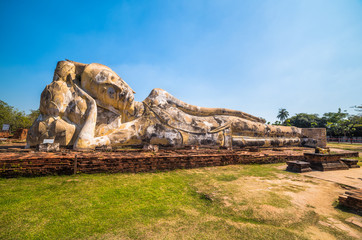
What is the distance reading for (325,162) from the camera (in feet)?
14.8

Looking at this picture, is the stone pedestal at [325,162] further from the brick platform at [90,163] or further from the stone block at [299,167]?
the brick platform at [90,163]

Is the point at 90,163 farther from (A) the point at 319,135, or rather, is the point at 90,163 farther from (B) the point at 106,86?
(A) the point at 319,135

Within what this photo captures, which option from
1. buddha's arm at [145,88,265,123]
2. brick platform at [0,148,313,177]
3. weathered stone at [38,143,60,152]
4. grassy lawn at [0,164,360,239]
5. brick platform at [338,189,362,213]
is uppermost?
buddha's arm at [145,88,265,123]

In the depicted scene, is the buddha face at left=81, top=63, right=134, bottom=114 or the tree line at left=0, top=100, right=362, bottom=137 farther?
the tree line at left=0, top=100, right=362, bottom=137

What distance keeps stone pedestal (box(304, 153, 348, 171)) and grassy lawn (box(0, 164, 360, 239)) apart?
1.99m

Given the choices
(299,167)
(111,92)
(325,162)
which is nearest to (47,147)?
(111,92)

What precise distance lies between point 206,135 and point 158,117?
2012 mm

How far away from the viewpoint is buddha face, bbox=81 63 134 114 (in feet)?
17.9

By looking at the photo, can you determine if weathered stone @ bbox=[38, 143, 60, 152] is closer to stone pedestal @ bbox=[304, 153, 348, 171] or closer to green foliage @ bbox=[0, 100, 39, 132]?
stone pedestal @ bbox=[304, 153, 348, 171]

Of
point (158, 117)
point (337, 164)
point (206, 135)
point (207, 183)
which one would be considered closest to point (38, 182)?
point (207, 183)

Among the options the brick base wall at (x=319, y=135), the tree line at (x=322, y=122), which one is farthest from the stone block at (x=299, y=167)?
the tree line at (x=322, y=122)

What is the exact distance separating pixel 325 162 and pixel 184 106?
16.0ft

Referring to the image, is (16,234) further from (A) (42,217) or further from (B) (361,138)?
(B) (361,138)

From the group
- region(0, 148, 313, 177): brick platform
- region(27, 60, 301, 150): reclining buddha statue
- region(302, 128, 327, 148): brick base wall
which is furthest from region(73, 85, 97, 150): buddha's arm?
region(302, 128, 327, 148): brick base wall
